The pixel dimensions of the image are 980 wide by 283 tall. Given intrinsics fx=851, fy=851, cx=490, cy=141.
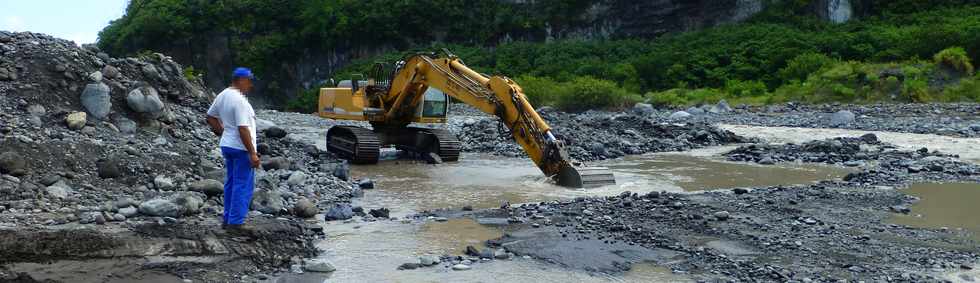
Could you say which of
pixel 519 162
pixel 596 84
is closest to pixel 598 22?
pixel 596 84

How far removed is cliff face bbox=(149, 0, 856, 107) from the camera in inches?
2019

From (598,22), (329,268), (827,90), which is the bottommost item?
(329,268)

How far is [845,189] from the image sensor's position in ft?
34.9

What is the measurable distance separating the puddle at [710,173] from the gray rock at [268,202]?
5087mm

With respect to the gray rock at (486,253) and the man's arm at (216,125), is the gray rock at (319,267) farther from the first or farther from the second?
the man's arm at (216,125)

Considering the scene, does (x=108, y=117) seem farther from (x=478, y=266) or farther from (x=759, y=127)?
(x=759, y=127)

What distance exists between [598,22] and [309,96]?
794 inches

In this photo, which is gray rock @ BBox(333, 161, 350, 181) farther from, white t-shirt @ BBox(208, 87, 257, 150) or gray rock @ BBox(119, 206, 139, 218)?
white t-shirt @ BBox(208, 87, 257, 150)

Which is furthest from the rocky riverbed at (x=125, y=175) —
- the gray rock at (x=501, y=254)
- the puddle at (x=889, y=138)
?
the puddle at (x=889, y=138)

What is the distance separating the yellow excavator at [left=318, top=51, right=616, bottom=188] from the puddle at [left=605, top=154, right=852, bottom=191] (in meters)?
1.21

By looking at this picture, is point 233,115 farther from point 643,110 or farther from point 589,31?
point 589,31

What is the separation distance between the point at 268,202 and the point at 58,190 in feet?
6.45

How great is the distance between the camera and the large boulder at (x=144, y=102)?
11266mm

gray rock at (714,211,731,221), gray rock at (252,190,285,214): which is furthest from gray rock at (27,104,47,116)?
gray rock at (714,211,731,221)
